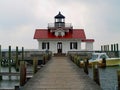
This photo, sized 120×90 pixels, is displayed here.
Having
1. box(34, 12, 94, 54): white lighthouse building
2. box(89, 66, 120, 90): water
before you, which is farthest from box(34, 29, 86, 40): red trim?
box(89, 66, 120, 90): water

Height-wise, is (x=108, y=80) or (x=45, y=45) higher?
(x=45, y=45)

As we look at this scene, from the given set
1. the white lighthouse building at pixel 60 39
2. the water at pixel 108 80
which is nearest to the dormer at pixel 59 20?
the white lighthouse building at pixel 60 39

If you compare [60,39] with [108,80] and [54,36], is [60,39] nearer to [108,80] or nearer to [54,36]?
[54,36]

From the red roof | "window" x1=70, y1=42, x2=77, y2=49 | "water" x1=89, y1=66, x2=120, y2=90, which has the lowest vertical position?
"water" x1=89, y1=66, x2=120, y2=90

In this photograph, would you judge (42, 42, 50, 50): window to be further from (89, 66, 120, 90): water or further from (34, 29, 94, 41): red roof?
(89, 66, 120, 90): water

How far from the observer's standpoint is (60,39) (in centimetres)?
5894

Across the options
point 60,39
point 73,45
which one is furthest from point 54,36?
point 73,45

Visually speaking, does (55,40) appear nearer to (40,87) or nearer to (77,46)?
(77,46)

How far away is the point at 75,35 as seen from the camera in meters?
60.1

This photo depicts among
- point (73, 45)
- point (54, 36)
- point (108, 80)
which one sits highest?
point (54, 36)

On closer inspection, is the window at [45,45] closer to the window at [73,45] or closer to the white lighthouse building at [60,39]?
the white lighthouse building at [60,39]

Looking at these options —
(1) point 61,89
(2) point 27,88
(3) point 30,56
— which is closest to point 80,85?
(1) point 61,89

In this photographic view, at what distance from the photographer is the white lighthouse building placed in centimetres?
5891

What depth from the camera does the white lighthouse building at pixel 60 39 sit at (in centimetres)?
5891
